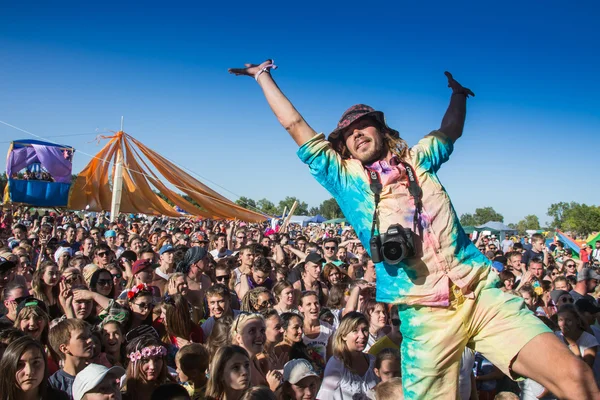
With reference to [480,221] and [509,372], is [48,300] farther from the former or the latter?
[480,221]

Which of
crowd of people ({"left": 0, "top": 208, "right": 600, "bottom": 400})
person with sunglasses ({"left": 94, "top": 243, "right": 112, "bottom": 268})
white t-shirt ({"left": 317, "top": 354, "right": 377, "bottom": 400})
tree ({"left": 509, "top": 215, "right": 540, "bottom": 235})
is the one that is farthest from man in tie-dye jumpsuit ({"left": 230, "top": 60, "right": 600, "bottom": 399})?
tree ({"left": 509, "top": 215, "right": 540, "bottom": 235})

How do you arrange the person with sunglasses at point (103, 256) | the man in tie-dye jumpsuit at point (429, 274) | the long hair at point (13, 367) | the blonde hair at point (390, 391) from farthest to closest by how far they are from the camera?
1. the person with sunglasses at point (103, 256)
2. the blonde hair at point (390, 391)
3. the long hair at point (13, 367)
4. the man in tie-dye jumpsuit at point (429, 274)

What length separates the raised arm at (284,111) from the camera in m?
2.51

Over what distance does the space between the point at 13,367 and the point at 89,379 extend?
1.48 feet

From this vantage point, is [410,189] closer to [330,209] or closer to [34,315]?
[34,315]

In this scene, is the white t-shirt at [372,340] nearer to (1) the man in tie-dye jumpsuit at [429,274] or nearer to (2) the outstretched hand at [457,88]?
(1) the man in tie-dye jumpsuit at [429,274]

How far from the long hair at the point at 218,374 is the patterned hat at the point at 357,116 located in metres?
1.73

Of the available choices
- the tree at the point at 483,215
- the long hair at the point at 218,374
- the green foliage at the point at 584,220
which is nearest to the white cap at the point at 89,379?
the long hair at the point at 218,374

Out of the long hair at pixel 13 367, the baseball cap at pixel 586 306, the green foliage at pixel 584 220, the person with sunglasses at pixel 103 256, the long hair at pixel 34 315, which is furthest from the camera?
the green foliage at pixel 584 220

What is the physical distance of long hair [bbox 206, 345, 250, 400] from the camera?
10.9 ft

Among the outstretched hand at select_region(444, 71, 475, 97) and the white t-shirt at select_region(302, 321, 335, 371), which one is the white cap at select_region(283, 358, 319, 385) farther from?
the outstretched hand at select_region(444, 71, 475, 97)

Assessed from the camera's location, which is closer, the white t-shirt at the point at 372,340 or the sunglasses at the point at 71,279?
the white t-shirt at the point at 372,340

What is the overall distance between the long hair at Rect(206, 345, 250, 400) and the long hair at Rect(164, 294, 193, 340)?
1188 millimetres

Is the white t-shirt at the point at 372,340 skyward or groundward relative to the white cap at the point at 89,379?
groundward
